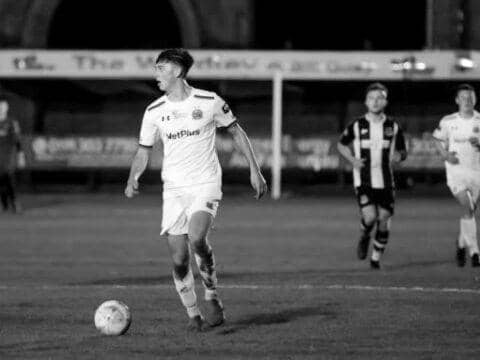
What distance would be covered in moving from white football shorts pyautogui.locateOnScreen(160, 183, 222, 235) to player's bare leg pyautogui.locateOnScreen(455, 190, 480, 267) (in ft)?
18.0

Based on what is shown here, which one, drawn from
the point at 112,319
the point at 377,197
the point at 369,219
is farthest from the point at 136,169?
the point at 377,197

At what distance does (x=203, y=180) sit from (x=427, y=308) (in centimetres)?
237

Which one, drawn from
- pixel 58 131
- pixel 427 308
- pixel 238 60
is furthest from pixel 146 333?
pixel 58 131

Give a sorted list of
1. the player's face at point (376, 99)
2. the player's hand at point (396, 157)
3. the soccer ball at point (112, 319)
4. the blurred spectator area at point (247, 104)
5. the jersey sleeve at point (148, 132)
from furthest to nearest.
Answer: the blurred spectator area at point (247, 104)
the player's hand at point (396, 157)
the player's face at point (376, 99)
the jersey sleeve at point (148, 132)
the soccer ball at point (112, 319)

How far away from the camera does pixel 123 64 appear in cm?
2988

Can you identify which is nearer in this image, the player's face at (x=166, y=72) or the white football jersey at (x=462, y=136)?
the player's face at (x=166, y=72)

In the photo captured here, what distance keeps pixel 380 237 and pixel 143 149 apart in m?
5.25

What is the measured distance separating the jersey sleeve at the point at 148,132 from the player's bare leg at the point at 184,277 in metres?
0.77

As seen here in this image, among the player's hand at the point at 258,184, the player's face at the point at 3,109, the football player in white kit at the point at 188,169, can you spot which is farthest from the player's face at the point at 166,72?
the player's face at the point at 3,109

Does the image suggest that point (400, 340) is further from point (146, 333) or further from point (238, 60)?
point (238, 60)

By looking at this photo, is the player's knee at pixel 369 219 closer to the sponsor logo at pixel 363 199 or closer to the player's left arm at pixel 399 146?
the sponsor logo at pixel 363 199

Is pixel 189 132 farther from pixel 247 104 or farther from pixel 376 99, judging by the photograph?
pixel 247 104

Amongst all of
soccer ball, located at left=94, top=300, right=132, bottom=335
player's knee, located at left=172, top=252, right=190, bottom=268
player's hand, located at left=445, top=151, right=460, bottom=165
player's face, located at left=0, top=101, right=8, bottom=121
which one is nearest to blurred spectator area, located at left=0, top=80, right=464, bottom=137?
player's face, located at left=0, top=101, right=8, bottom=121

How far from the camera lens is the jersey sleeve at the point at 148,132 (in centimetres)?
976
